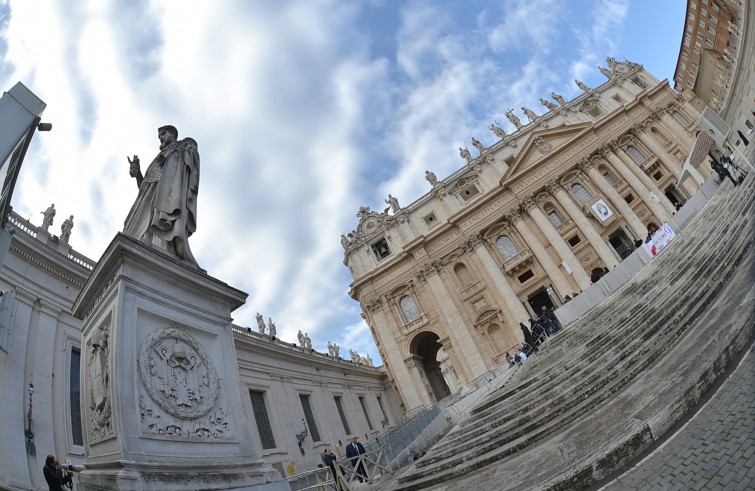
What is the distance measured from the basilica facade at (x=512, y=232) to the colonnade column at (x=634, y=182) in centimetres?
10

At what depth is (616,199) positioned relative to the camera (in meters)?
32.9

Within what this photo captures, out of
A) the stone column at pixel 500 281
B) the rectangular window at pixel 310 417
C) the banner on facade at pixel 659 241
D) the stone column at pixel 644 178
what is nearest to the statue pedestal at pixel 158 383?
the rectangular window at pixel 310 417

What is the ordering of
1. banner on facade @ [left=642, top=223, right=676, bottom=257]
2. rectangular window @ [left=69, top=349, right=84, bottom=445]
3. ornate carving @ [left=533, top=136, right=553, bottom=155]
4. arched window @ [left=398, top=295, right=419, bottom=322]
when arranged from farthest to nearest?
ornate carving @ [left=533, top=136, right=553, bottom=155]
arched window @ [left=398, top=295, right=419, bottom=322]
banner on facade @ [left=642, top=223, right=676, bottom=257]
rectangular window @ [left=69, top=349, right=84, bottom=445]

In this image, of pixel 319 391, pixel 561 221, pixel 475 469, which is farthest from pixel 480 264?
pixel 475 469

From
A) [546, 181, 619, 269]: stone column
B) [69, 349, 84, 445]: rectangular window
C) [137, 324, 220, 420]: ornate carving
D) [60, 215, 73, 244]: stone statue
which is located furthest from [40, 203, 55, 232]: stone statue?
[546, 181, 619, 269]: stone column

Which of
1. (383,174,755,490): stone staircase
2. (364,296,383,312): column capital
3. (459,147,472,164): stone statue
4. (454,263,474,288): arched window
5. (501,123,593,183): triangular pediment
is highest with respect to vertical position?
(459,147,472,164): stone statue

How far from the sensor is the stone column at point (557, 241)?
30125 millimetres

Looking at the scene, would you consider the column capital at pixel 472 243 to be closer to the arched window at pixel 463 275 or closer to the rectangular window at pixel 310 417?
the arched window at pixel 463 275

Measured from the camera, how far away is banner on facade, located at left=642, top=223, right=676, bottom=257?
1781 centimetres

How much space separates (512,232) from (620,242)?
9.45 m

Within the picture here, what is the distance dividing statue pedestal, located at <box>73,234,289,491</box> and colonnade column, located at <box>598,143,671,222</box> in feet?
119

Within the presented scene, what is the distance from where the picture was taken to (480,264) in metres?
34.1

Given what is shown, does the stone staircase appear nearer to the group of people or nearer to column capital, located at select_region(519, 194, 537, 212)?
the group of people

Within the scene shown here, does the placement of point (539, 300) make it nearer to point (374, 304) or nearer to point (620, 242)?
point (620, 242)
